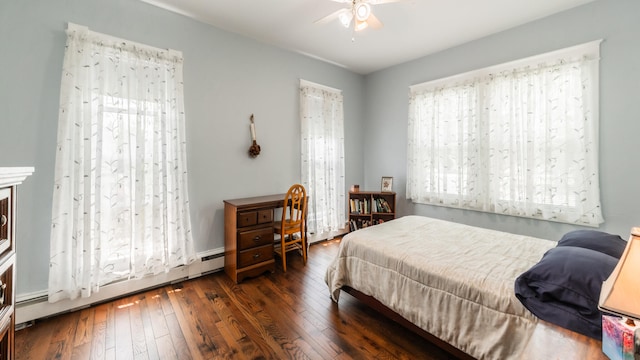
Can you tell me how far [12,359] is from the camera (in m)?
1.03

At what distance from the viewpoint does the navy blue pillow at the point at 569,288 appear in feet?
3.61

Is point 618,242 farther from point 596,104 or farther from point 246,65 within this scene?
point 246,65

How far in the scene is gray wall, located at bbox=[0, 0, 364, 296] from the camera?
6.51 feet

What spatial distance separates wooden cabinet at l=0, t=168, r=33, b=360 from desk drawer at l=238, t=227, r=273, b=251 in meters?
1.76

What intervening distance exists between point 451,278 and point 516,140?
2.25 meters

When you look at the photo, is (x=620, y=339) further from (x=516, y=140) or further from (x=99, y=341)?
(x=99, y=341)

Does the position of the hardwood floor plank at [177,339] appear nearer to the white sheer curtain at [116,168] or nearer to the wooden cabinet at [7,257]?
the white sheer curtain at [116,168]

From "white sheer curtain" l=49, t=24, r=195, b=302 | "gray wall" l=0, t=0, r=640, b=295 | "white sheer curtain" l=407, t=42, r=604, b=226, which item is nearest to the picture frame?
"gray wall" l=0, t=0, r=640, b=295

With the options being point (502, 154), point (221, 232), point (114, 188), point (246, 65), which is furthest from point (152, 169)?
point (502, 154)

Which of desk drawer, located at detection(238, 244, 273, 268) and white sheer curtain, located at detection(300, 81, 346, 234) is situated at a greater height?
white sheer curtain, located at detection(300, 81, 346, 234)

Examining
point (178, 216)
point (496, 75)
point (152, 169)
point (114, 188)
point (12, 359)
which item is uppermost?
point (496, 75)

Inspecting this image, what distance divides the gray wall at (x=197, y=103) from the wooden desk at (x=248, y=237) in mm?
250

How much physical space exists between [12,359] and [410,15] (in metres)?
3.74

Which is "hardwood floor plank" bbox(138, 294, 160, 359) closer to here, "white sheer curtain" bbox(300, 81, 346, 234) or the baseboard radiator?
the baseboard radiator
